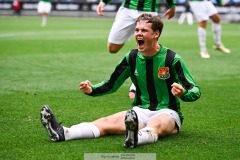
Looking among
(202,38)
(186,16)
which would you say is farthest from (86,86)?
(186,16)

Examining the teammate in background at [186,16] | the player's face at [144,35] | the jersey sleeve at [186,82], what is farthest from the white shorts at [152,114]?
the teammate in background at [186,16]

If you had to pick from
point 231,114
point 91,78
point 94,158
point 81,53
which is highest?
point 94,158

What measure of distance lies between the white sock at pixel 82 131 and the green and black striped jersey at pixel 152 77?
0.36m

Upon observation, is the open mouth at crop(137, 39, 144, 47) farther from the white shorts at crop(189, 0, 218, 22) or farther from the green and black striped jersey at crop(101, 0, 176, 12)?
the white shorts at crop(189, 0, 218, 22)

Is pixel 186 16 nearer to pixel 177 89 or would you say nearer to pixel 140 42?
pixel 140 42

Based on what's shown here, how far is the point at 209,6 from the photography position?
15047 mm

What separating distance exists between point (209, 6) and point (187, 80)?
9.37 m

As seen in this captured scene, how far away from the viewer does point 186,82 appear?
597 cm

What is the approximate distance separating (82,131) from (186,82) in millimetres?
1094

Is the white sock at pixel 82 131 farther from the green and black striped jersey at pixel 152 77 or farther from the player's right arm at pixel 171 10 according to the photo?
the player's right arm at pixel 171 10

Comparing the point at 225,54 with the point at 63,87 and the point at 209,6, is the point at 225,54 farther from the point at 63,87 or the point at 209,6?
the point at 63,87

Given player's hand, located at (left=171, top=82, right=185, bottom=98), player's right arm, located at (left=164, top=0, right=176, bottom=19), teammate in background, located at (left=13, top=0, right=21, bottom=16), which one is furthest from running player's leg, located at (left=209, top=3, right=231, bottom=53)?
teammate in background, located at (left=13, top=0, right=21, bottom=16)

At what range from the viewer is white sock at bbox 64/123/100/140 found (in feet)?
19.4

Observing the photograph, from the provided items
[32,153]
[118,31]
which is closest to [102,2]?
[118,31]
